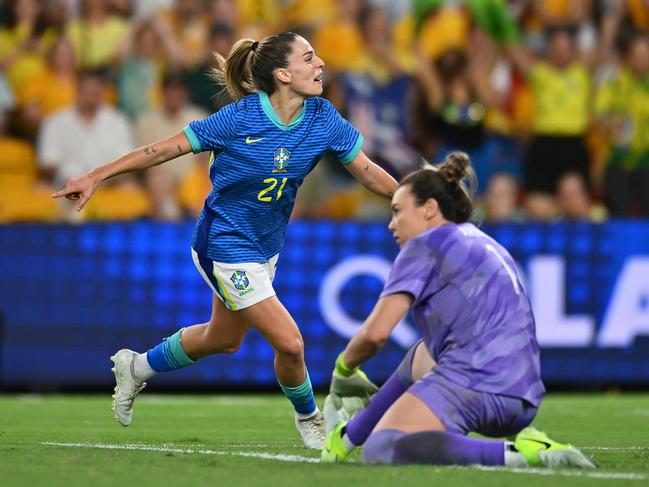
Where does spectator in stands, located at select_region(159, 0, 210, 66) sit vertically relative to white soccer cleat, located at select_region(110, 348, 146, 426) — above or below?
above

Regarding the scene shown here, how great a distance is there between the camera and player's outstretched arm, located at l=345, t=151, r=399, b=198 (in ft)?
22.0

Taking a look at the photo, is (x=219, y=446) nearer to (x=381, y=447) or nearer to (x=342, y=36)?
(x=381, y=447)

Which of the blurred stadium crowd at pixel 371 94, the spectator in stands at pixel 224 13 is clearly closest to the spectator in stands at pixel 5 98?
the blurred stadium crowd at pixel 371 94

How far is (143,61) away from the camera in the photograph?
43.3 feet

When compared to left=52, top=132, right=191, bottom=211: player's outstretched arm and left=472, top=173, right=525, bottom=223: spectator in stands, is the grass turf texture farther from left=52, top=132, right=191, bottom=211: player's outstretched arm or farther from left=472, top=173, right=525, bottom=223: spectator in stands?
left=472, top=173, right=525, bottom=223: spectator in stands

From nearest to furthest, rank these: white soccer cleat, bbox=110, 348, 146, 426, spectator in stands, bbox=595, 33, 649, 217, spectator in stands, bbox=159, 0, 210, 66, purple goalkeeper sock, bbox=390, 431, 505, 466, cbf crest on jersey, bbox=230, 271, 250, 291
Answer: purple goalkeeper sock, bbox=390, 431, 505, 466
cbf crest on jersey, bbox=230, 271, 250, 291
white soccer cleat, bbox=110, 348, 146, 426
spectator in stands, bbox=595, 33, 649, 217
spectator in stands, bbox=159, 0, 210, 66

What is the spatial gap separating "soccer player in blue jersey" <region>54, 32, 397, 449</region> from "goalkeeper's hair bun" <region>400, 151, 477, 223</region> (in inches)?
48.9

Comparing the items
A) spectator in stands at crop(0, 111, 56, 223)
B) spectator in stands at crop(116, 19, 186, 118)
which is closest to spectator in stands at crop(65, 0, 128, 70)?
spectator in stands at crop(116, 19, 186, 118)

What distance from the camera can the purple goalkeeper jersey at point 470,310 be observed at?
201 inches

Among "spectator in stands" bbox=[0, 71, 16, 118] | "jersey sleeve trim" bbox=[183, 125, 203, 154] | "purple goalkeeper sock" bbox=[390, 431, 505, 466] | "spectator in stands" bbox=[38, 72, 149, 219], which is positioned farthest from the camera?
"spectator in stands" bbox=[0, 71, 16, 118]

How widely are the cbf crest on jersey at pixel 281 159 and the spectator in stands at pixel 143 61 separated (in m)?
6.89

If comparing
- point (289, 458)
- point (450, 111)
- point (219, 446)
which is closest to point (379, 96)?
point (450, 111)

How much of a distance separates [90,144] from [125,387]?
5.72 metres

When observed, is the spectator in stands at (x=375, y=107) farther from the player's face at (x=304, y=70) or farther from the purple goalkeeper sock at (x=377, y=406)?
the purple goalkeeper sock at (x=377, y=406)
